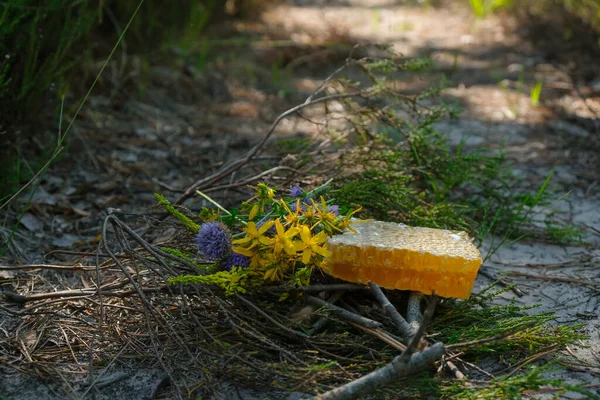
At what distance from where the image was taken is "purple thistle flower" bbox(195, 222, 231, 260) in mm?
2188

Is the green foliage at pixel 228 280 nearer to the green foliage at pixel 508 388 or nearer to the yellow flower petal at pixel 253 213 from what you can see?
the yellow flower petal at pixel 253 213

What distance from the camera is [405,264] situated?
2244 mm

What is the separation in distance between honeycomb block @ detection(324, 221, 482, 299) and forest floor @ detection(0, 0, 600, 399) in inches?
16.6

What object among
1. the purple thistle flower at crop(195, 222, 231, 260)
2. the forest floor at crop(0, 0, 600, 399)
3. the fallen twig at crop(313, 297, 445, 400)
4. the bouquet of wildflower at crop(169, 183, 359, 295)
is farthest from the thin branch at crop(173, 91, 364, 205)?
the fallen twig at crop(313, 297, 445, 400)

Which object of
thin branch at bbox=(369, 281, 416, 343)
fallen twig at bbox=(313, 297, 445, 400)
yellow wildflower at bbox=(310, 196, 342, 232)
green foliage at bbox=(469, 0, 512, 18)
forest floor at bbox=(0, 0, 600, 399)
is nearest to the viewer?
fallen twig at bbox=(313, 297, 445, 400)

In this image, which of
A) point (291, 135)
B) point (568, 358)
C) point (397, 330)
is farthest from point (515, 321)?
point (291, 135)

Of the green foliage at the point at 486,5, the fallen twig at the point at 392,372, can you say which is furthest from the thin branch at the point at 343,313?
the green foliage at the point at 486,5

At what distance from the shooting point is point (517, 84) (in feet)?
17.5

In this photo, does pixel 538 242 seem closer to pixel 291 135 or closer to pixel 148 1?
pixel 291 135

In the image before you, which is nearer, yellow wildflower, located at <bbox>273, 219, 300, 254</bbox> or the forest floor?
yellow wildflower, located at <bbox>273, 219, 300, 254</bbox>

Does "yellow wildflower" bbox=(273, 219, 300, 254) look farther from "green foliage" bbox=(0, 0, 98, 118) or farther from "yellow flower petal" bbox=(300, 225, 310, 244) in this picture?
"green foliage" bbox=(0, 0, 98, 118)

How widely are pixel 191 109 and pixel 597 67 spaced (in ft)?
9.80

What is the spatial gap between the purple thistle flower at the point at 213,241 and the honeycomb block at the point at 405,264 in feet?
1.07

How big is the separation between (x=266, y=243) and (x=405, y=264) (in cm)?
48
